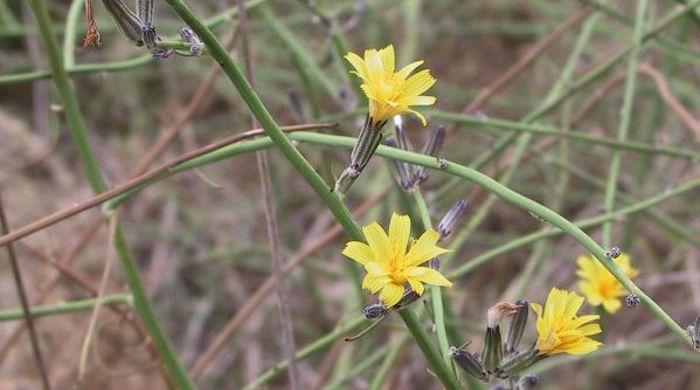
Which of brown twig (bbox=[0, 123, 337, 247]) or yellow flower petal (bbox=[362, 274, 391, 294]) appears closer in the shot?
yellow flower petal (bbox=[362, 274, 391, 294])

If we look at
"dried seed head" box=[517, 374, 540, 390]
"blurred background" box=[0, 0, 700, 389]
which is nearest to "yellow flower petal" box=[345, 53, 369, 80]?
"dried seed head" box=[517, 374, 540, 390]

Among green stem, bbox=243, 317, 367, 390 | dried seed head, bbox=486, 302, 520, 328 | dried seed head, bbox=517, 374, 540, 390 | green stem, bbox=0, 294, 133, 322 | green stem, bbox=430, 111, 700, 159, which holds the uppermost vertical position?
green stem, bbox=0, 294, 133, 322

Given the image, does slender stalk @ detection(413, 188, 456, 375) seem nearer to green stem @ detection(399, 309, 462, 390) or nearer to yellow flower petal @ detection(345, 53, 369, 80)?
green stem @ detection(399, 309, 462, 390)

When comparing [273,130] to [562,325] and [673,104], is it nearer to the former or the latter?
[562,325]

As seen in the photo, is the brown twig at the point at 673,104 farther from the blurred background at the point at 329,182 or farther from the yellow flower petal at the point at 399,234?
the yellow flower petal at the point at 399,234

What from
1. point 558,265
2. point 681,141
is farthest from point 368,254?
point 681,141

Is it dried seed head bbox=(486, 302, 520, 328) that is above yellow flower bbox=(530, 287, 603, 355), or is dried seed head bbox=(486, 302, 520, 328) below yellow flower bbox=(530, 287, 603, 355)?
above

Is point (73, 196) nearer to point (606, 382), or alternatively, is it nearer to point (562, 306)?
point (606, 382)

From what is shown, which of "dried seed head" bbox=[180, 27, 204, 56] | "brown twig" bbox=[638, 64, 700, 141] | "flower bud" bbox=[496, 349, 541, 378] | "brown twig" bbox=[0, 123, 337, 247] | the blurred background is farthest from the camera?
the blurred background
